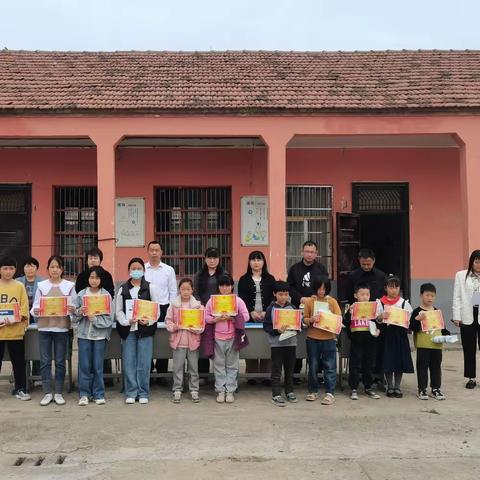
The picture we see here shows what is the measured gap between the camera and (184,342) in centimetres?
644

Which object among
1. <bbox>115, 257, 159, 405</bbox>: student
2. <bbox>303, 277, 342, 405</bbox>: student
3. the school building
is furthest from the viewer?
the school building

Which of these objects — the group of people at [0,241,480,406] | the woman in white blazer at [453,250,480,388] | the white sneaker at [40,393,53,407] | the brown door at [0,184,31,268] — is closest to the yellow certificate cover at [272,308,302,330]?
the group of people at [0,241,480,406]

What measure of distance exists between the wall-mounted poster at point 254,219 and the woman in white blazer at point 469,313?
4.86 metres

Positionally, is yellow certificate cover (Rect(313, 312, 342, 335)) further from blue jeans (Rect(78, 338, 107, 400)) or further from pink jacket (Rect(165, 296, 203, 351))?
blue jeans (Rect(78, 338, 107, 400))

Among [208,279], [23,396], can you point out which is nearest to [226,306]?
[208,279]

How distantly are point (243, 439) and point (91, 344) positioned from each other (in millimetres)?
2089

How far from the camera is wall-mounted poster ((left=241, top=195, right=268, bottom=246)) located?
1141 cm

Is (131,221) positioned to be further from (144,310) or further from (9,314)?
(144,310)

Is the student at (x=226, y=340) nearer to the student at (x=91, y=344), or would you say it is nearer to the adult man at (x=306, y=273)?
the adult man at (x=306, y=273)

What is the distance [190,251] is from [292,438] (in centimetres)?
677

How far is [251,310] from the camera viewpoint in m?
6.91

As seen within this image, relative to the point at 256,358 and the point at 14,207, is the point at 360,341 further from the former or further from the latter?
the point at 14,207

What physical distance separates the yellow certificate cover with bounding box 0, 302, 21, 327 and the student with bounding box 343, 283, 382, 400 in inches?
142

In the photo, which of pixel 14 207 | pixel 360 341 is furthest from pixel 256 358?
pixel 14 207
